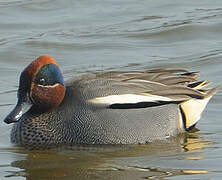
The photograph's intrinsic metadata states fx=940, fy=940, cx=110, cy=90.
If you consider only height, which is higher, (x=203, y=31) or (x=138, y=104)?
(x=203, y=31)

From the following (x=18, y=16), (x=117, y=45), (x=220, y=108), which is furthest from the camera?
(x=18, y=16)

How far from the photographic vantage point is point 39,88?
28.7ft

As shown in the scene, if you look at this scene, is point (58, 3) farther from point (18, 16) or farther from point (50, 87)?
point (50, 87)

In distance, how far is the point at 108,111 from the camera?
8.77m

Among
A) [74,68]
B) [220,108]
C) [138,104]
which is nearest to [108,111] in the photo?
[138,104]

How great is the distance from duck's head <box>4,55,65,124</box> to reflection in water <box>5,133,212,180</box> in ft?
1.38

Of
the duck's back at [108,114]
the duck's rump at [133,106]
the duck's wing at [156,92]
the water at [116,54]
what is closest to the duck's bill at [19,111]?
the duck's back at [108,114]

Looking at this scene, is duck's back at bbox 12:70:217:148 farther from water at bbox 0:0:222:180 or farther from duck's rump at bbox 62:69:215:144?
water at bbox 0:0:222:180

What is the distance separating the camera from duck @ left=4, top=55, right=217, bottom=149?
28.7 ft

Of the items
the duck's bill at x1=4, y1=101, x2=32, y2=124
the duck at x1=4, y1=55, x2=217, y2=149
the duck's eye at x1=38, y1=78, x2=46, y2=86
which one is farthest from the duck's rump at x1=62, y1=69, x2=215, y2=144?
the duck's bill at x1=4, y1=101, x2=32, y2=124

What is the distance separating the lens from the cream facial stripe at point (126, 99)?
876cm

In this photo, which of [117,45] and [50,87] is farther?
[117,45]

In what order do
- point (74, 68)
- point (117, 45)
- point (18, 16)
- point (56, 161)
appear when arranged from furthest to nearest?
point (18, 16) → point (117, 45) → point (74, 68) → point (56, 161)

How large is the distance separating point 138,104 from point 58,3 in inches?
262
